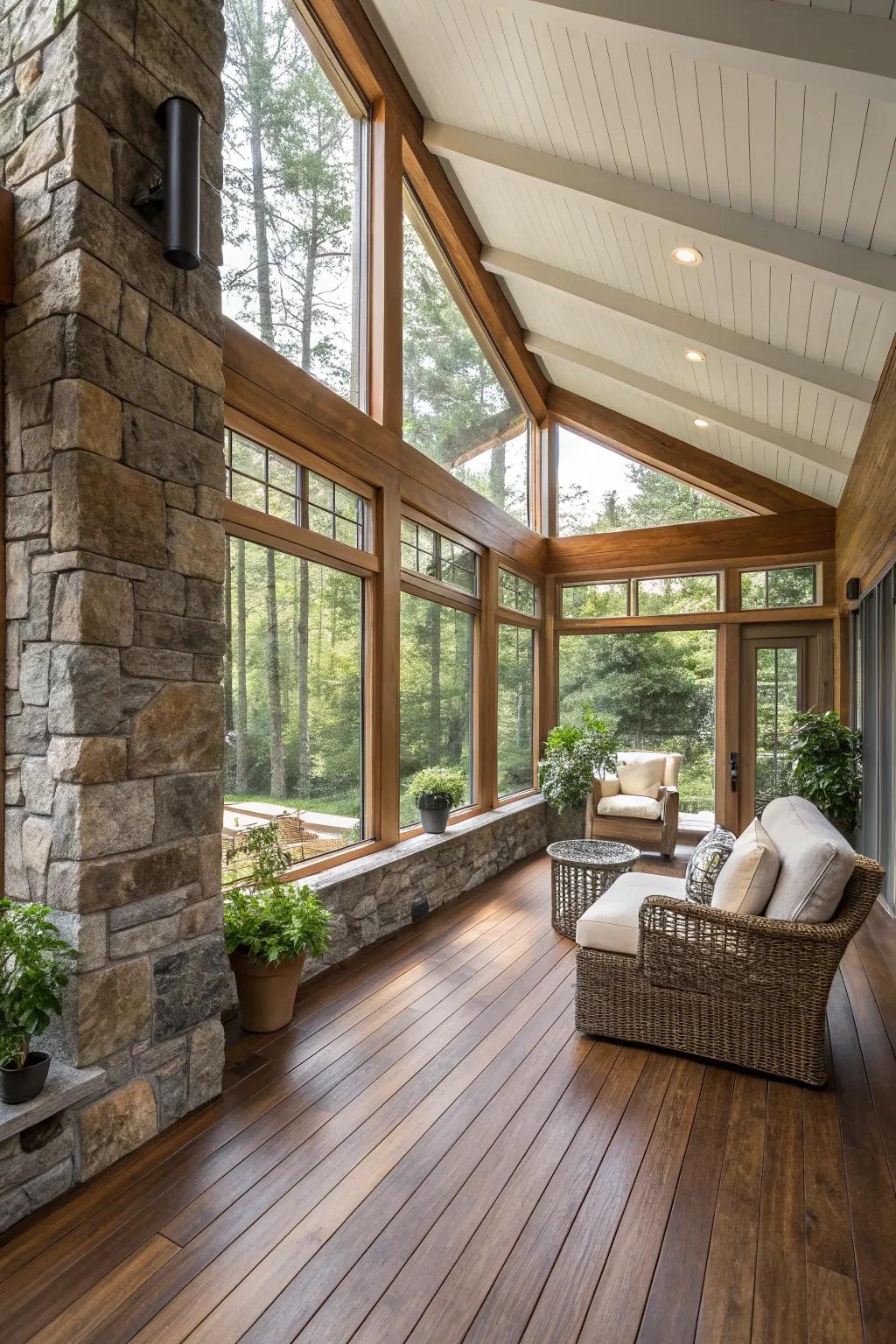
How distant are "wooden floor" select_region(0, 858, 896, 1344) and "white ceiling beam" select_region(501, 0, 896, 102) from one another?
11.6 ft

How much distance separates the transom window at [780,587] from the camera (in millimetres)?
6637

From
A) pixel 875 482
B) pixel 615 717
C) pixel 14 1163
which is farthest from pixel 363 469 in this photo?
pixel 615 717

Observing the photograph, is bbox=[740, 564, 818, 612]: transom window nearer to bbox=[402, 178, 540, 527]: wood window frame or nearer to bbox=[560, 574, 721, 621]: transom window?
bbox=[560, 574, 721, 621]: transom window

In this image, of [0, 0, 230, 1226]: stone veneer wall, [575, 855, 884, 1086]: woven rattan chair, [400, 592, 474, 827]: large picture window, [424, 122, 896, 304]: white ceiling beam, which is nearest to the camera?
[0, 0, 230, 1226]: stone veneer wall

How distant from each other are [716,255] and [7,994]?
4.63m

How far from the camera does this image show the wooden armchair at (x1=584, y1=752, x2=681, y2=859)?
6148mm

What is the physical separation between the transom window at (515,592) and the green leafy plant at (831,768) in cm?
273

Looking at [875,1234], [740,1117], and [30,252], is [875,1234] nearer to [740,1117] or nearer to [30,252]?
[740,1117]

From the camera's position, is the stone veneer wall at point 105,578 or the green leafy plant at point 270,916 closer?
the stone veneer wall at point 105,578

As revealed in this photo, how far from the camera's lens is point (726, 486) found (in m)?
6.93

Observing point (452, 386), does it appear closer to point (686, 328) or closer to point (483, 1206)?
point (686, 328)

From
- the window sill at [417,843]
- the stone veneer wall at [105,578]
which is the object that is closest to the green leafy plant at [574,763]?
the window sill at [417,843]

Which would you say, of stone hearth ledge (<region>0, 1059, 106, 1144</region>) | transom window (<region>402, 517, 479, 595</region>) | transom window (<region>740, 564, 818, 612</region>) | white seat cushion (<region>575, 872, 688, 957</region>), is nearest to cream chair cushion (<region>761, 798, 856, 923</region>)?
white seat cushion (<region>575, 872, 688, 957</region>)

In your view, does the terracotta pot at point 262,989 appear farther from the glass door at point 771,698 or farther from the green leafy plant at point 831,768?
the glass door at point 771,698
